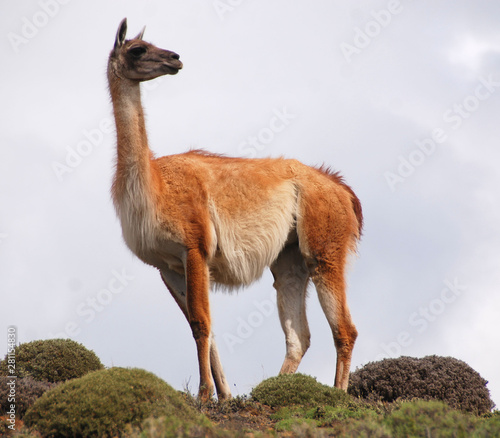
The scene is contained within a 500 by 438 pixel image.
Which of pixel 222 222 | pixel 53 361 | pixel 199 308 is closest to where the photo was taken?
pixel 199 308

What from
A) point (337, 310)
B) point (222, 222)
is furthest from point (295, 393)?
point (222, 222)

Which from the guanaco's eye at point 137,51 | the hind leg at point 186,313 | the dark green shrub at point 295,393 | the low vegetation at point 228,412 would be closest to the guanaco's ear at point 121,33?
the guanaco's eye at point 137,51

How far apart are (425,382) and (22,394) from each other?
6839 mm

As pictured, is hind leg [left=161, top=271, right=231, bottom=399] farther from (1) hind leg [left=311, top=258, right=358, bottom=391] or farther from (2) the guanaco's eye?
(2) the guanaco's eye

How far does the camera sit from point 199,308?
9047mm

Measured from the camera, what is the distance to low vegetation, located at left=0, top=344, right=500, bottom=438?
19.3ft

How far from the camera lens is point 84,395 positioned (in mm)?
7039

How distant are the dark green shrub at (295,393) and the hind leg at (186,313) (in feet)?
1.68

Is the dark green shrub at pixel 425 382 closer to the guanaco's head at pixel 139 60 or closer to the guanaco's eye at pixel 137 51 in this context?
the guanaco's head at pixel 139 60

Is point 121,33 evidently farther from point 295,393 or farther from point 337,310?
point 295,393

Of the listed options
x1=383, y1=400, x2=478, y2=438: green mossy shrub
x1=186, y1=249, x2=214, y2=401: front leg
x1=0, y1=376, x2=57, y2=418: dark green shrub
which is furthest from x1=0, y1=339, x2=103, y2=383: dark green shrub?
x1=383, y1=400, x2=478, y2=438: green mossy shrub

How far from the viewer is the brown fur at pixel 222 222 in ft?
30.4

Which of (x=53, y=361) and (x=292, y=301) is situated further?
(x=292, y=301)

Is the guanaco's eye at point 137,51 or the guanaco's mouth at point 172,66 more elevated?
the guanaco's eye at point 137,51
